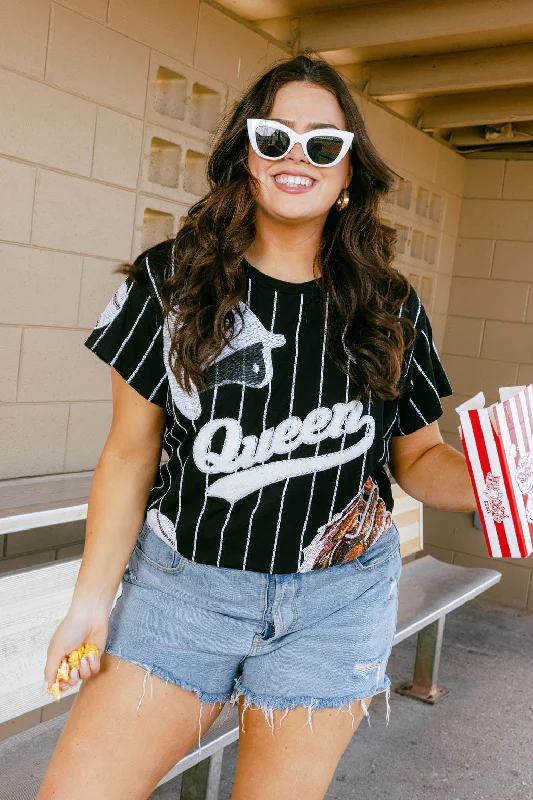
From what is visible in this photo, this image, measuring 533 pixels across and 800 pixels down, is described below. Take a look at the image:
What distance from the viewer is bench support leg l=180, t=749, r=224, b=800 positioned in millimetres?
2441

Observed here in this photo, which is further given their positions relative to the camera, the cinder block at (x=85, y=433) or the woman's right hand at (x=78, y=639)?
the cinder block at (x=85, y=433)

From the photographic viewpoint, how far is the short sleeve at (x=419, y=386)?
1599 mm

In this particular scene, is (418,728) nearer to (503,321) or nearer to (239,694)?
(239,694)

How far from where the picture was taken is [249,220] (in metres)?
1.55

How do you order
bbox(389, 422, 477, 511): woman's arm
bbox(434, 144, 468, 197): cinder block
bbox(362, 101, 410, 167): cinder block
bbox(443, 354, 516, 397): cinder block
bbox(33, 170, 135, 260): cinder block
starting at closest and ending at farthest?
bbox(389, 422, 477, 511): woman's arm → bbox(33, 170, 135, 260): cinder block → bbox(362, 101, 410, 167): cinder block → bbox(434, 144, 468, 197): cinder block → bbox(443, 354, 516, 397): cinder block

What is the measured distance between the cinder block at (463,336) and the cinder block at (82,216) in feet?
9.80

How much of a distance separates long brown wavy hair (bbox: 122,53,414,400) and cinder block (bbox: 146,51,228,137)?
1.76 m

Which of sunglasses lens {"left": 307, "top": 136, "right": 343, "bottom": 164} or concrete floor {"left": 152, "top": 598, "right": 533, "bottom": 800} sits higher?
sunglasses lens {"left": 307, "top": 136, "right": 343, "bottom": 164}

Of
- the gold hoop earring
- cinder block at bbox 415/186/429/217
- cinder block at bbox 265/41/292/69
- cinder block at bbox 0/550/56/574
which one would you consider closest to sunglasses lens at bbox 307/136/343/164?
the gold hoop earring

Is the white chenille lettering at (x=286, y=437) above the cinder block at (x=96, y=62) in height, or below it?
below

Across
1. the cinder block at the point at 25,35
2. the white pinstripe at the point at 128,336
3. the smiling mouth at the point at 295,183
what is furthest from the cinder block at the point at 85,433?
the smiling mouth at the point at 295,183

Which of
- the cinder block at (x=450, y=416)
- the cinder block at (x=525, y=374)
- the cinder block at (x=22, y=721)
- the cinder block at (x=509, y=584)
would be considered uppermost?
the cinder block at (x=525, y=374)

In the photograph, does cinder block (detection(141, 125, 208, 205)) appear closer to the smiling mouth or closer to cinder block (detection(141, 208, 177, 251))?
cinder block (detection(141, 208, 177, 251))

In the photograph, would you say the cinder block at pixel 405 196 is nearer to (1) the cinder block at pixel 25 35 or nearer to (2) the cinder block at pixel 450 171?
(2) the cinder block at pixel 450 171
